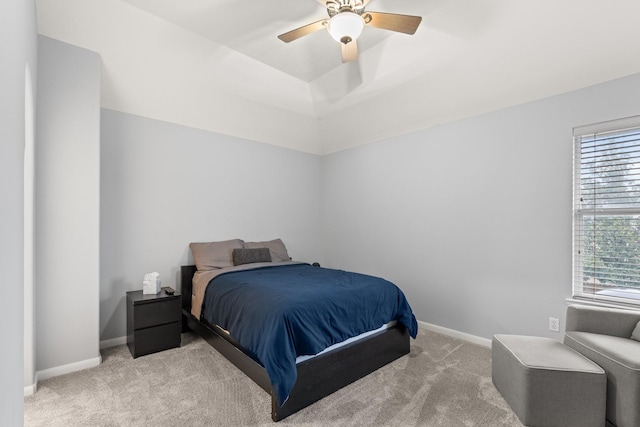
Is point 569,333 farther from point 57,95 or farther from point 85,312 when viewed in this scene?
point 57,95

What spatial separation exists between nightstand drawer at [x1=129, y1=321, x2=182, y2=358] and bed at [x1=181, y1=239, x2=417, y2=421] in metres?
0.24

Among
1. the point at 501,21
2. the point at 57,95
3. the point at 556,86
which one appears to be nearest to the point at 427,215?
the point at 556,86

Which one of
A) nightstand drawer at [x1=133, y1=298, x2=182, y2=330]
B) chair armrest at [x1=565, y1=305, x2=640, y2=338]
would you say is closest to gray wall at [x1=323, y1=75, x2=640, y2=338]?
chair armrest at [x1=565, y1=305, x2=640, y2=338]

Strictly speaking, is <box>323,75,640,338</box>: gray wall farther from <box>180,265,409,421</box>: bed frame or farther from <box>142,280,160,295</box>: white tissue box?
<box>142,280,160,295</box>: white tissue box

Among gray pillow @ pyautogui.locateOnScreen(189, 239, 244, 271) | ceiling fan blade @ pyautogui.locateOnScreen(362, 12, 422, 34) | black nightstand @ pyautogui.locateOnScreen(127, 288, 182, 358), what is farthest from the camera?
gray pillow @ pyautogui.locateOnScreen(189, 239, 244, 271)

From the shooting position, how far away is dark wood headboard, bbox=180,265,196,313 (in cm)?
361

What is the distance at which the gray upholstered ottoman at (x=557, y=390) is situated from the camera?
180cm

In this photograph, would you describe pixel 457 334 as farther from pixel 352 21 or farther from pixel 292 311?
pixel 352 21

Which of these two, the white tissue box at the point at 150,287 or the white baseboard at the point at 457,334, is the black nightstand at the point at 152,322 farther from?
the white baseboard at the point at 457,334

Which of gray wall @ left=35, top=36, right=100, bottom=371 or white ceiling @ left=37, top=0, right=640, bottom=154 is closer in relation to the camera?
white ceiling @ left=37, top=0, right=640, bottom=154

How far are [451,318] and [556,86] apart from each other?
2461 mm

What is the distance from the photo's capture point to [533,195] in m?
2.91

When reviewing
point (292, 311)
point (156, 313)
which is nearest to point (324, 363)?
point (292, 311)

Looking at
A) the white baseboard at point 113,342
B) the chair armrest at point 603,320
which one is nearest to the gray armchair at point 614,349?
the chair armrest at point 603,320
